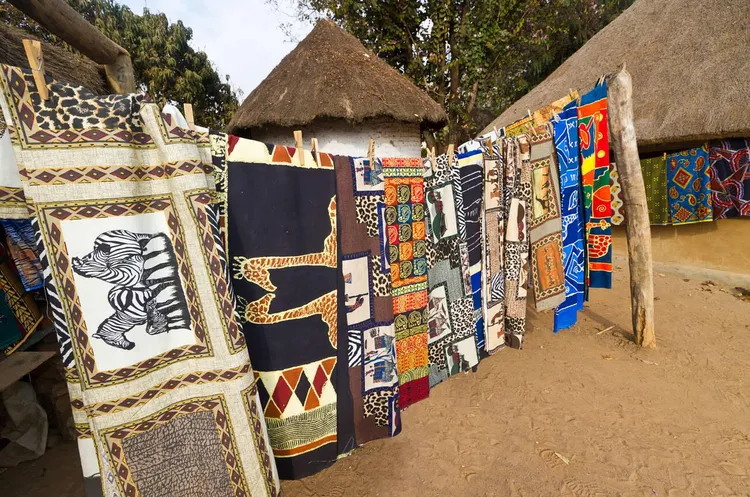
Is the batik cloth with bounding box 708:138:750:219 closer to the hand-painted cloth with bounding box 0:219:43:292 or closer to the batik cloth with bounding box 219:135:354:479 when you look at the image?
the batik cloth with bounding box 219:135:354:479

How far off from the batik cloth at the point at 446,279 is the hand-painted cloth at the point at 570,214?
81 centimetres

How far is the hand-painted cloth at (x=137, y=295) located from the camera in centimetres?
89

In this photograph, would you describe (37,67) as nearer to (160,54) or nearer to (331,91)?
(331,91)

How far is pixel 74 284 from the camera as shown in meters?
0.91

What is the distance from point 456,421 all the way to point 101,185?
7.17 ft

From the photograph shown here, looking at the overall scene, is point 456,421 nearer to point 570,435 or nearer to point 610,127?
point 570,435

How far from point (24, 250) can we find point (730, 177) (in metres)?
5.99

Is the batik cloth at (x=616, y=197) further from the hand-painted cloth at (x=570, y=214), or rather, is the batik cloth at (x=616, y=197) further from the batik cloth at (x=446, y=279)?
the batik cloth at (x=446, y=279)

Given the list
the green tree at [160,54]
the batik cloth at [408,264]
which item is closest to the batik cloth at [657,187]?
the batik cloth at [408,264]

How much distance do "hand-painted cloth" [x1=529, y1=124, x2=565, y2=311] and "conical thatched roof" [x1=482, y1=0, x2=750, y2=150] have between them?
2.11 m

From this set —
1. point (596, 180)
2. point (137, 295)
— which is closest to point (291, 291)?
point (137, 295)

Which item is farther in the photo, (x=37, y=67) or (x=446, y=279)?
(x=446, y=279)

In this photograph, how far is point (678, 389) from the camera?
2.39 m

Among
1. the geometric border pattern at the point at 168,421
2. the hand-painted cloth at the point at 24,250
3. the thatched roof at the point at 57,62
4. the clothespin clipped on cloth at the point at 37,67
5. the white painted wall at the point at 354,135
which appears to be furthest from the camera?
the white painted wall at the point at 354,135
